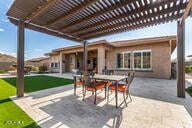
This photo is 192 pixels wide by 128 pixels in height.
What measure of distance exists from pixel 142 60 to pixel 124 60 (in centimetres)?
181

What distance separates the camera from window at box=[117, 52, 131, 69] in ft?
36.1

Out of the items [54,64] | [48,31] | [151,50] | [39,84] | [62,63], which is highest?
[48,31]

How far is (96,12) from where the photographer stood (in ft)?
11.9

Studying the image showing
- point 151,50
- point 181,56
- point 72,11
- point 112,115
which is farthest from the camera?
point 151,50

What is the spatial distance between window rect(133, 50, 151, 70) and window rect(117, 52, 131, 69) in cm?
61

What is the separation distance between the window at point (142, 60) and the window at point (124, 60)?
612 mm

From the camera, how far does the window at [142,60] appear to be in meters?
10.0

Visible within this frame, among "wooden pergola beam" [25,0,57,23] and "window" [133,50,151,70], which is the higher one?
"wooden pergola beam" [25,0,57,23]

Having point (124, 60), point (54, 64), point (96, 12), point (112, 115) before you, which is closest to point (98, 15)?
point (96, 12)

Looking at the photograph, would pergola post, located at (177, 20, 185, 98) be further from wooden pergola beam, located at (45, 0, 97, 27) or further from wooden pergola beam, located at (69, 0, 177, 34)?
wooden pergola beam, located at (45, 0, 97, 27)

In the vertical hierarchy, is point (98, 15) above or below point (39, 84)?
above

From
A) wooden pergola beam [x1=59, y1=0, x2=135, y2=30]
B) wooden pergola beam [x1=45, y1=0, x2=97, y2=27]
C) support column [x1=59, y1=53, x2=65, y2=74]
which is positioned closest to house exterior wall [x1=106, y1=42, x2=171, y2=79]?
wooden pergola beam [x1=59, y1=0, x2=135, y2=30]

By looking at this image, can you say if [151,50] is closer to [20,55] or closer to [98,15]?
[98,15]

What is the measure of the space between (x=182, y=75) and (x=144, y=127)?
3243mm
